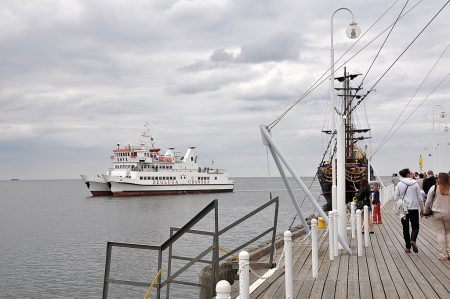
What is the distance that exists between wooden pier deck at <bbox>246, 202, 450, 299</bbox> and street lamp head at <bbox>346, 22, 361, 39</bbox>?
17.9 ft

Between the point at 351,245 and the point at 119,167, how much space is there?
88.1 m

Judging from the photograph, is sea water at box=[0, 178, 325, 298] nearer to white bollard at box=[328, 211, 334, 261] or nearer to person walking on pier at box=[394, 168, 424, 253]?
white bollard at box=[328, 211, 334, 261]

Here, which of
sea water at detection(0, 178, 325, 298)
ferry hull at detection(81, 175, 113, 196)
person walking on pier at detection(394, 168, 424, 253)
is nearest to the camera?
person walking on pier at detection(394, 168, 424, 253)

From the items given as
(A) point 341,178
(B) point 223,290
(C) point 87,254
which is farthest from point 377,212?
(C) point 87,254

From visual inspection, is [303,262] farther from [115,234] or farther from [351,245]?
[115,234]

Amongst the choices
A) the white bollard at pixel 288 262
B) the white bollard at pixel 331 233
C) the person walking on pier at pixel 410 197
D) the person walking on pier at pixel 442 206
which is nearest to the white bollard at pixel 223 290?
the white bollard at pixel 288 262

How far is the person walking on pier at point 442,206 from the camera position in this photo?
9.93 m

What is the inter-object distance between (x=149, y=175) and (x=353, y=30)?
8170 cm

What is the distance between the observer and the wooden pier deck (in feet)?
25.1

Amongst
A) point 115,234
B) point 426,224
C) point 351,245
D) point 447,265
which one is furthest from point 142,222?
point 447,265

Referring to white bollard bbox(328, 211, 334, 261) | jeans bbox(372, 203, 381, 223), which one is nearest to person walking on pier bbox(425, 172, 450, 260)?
white bollard bbox(328, 211, 334, 261)

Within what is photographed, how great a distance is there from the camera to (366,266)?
9.88m

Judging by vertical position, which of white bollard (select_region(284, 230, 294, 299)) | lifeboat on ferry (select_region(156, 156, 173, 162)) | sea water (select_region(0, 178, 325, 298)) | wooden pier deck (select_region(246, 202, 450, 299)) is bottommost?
sea water (select_region(0, 178, 325, 298))

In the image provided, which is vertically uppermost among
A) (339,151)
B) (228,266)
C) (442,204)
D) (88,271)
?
(339,151)
